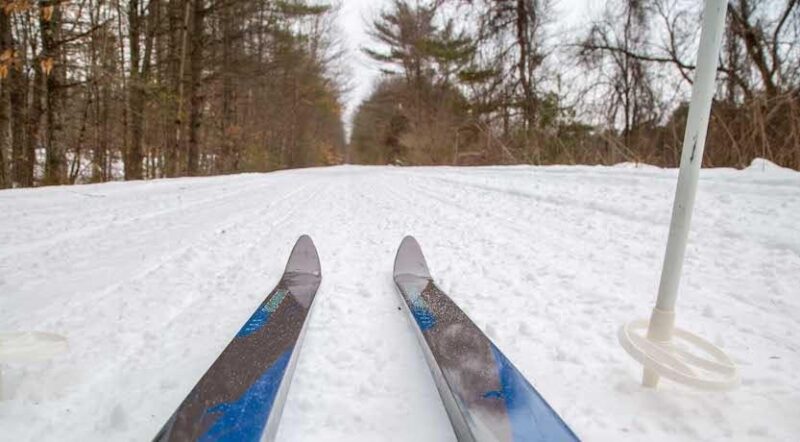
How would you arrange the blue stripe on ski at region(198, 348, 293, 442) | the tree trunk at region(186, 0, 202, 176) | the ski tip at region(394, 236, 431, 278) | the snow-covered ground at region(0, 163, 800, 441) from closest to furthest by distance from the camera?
1. the blue stripe on ski at region(198, 348, 293, 442)
2. the snow-covered ground at region(0, 163, 800, 441)
3. the ski tip at region(394, 236, 431, 278)
4. the tree trunk at region(186, 0, 202, 176)

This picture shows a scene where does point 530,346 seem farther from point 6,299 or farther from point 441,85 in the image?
point 441,85

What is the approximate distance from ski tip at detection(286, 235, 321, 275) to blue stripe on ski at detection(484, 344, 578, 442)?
116cm

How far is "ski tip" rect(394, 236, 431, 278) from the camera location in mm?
1840

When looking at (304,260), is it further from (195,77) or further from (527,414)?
(195,77)

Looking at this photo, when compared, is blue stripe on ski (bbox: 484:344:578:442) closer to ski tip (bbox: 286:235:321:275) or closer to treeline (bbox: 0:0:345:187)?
ski tip (bbox: 286:235:321:275)

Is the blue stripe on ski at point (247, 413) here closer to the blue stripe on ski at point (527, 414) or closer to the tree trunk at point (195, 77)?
the blue stripe on ski at point (527, 414)

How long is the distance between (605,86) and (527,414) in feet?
33.7

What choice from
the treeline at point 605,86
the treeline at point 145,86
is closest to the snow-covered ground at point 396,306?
the treeline at point 145,86

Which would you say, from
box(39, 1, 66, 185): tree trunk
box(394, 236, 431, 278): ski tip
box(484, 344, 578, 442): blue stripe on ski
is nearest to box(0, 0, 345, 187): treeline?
box(39, 1, 66, 185): tree trunk

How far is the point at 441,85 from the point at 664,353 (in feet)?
62.2

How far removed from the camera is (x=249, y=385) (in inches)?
35.4

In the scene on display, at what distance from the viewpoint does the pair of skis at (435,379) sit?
2.51 feet

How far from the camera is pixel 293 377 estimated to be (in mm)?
1050

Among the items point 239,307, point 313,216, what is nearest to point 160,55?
point 313,216
